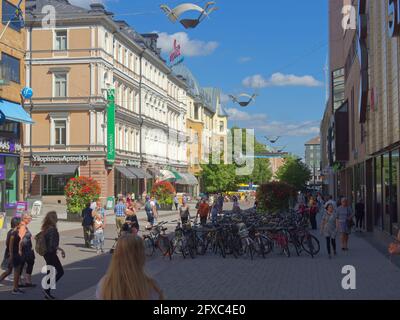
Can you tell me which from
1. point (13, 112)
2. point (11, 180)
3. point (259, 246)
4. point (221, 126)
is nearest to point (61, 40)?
point (11, 180)

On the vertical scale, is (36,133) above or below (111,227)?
above

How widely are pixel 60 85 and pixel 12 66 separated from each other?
1863cm

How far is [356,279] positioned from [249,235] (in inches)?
218

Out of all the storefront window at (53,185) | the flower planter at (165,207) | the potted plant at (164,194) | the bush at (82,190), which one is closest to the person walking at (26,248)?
the bush at (82,190)

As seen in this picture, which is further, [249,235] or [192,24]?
[249,235]

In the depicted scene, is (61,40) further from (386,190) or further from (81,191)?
(386,190)

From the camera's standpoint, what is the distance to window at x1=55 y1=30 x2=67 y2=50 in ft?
173

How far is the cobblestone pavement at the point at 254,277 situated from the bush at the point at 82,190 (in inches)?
558

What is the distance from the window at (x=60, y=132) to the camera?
5300 centimetres

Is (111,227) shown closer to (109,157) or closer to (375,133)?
(375,133)

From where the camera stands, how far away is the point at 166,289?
11.7 metres

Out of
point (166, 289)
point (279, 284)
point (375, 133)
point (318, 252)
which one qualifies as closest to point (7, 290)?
point (166, 289)
